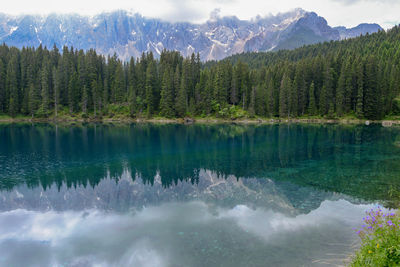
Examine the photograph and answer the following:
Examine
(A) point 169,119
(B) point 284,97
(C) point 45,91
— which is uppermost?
(C) point 45,91

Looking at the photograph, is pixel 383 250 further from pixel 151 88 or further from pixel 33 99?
pixel 33 99

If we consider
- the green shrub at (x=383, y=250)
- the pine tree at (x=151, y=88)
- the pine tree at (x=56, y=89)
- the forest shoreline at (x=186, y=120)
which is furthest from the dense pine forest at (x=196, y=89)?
the green shrub at (x=383, y=250)

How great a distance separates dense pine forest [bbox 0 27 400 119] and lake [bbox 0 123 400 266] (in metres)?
72.0

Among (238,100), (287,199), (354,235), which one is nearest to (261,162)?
(287,199)

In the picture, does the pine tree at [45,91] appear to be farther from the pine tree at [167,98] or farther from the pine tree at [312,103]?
the pine tree at [312,103]

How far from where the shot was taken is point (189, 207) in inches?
783

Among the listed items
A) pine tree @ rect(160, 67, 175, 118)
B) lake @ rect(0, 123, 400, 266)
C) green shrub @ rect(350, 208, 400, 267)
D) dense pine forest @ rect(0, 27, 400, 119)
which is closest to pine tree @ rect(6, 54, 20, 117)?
dense pine forest @ rect(0, 27, 400, 119)

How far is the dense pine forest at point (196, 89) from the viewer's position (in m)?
104

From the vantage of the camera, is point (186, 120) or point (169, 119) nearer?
point (186, 120)

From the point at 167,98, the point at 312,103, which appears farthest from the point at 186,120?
the point at 312,103

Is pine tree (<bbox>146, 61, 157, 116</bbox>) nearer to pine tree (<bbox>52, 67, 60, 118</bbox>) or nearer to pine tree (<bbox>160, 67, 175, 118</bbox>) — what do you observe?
pine tree (<bbox>160, 67, 175, 118</bbox>)

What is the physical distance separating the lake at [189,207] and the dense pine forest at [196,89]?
236ft

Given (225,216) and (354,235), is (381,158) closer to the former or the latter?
(354,235)

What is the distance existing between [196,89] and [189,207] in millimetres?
97505
